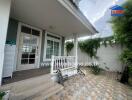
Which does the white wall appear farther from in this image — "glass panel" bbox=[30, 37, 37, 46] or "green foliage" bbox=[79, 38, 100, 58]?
"glass panel" bbox=[30, 37, 37, 46]

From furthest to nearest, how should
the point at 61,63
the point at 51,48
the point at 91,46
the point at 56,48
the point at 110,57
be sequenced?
the point at 91,46 → the point at 110,57 → the point at 56,48 → the point at 51,48 → the point at 61,63

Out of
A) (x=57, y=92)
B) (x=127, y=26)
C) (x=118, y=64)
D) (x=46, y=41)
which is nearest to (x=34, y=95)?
(x=57, y=92)

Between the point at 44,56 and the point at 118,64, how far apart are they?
226 inches

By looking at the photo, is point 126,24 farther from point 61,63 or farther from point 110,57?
point 61,63

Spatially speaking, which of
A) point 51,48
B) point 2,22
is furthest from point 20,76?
point 51,48

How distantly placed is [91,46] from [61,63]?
4.63 meters

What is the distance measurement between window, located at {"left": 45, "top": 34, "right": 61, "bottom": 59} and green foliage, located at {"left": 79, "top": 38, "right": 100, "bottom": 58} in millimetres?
2904

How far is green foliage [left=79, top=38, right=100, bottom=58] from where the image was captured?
26.0 feet

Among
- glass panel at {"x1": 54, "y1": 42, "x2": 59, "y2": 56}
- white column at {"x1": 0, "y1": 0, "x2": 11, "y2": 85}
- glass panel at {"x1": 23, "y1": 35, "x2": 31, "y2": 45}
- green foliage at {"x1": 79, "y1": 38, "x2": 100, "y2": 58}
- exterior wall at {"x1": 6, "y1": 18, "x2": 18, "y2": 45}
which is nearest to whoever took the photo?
white column at {"x1": 0, "y1": 0, "x2": 11, "y2": 85}

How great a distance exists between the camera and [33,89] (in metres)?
2.67

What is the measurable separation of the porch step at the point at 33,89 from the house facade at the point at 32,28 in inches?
22.4

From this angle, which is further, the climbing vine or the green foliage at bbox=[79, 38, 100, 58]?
the green foliage at bbox=[79, 38, 100, 58]

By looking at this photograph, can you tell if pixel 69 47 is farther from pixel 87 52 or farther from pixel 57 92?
pixel 57 92

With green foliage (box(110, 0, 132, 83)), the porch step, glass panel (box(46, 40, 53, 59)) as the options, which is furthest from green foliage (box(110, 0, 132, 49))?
the porch step
